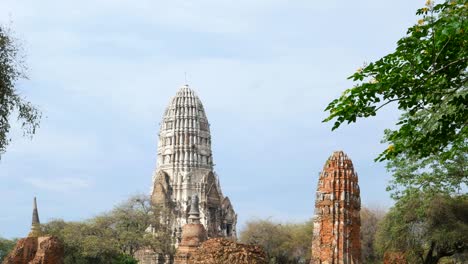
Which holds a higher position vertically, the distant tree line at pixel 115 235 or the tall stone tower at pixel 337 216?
the distant tree line at pixel 115 235

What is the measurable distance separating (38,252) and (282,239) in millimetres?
42391

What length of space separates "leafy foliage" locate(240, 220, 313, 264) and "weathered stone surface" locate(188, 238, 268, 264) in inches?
1936

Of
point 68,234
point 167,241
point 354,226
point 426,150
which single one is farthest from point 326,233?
point 167,241

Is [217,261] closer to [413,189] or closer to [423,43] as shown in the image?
[423,43]

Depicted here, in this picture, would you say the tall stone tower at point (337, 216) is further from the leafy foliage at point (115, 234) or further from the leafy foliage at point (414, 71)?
the leafy foliage at point (115, 234)

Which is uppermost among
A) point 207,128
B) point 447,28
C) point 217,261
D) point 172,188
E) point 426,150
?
point 207,128

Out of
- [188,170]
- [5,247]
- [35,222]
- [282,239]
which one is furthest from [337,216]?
[188,170]

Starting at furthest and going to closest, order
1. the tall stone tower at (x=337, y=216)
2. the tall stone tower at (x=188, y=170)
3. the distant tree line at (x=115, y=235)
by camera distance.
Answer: the tall stone tower at (x=188, y=170) → the distant tree line at (x=115, y=235) → the tall stone tower at (x=337, y=216)

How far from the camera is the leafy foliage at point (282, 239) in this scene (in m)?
63.7

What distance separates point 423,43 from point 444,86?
3.58 feet

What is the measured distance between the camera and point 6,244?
6388 centimetres

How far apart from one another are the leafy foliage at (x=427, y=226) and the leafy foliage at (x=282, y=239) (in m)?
32.2

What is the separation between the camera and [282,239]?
65625 millimetres

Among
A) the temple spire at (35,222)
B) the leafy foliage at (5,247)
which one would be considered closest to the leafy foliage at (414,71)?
the temple spire at (35,222)
